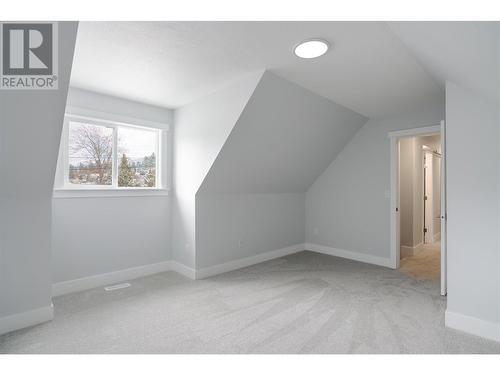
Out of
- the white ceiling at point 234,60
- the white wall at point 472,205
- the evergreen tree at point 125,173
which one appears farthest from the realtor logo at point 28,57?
the white wall at point 472,205

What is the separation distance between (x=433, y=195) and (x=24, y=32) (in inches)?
271

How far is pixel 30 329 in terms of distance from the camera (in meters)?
2.25

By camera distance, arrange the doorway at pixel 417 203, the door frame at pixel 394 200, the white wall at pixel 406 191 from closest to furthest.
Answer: the doorway at pixel 417 203 → the door frame at pixel 394 200 → the white wall at pixel 406 191

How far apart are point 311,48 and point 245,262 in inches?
119

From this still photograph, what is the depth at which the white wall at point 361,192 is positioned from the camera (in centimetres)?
411

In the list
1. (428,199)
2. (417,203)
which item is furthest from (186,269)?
(428,199)

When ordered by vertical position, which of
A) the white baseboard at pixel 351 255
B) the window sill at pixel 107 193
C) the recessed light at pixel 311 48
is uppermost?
the recessed light at pixel 311 48

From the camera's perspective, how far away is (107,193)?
132 inches

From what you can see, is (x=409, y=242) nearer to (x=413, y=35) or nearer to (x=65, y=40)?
(x=413, y=35)

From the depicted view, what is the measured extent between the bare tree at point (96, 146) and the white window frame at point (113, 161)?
0.23 feet

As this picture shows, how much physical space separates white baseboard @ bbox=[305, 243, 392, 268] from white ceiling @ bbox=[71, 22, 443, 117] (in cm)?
237

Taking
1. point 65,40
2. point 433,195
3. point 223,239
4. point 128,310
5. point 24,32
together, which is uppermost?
point 24,32

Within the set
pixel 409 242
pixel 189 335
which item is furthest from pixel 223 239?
pixel 409 242

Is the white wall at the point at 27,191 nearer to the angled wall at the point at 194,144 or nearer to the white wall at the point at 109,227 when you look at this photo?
the white wall at the point at 109,227
